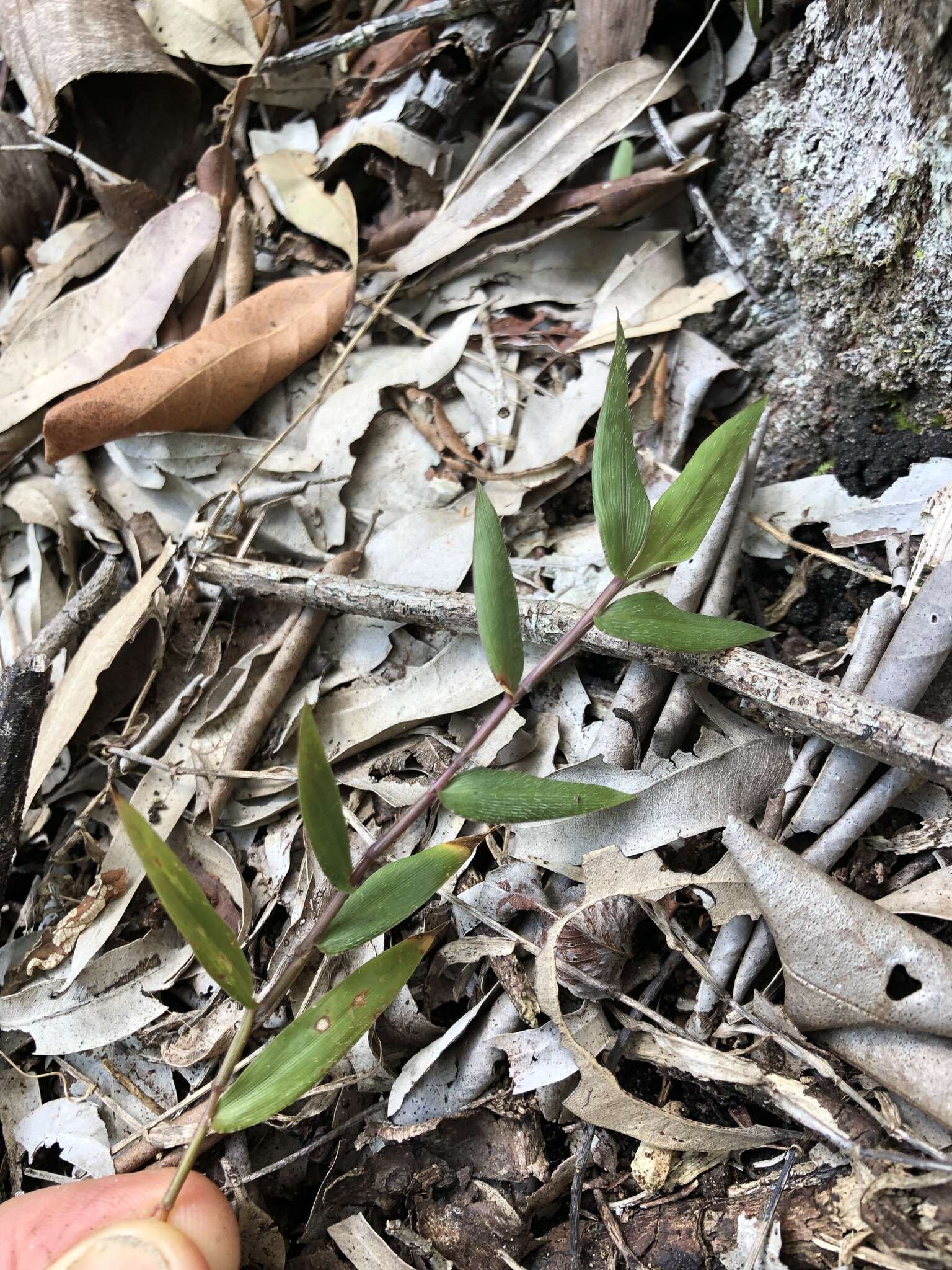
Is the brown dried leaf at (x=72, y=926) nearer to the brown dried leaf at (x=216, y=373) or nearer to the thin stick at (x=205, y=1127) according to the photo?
the thin stick at (x=205, y=1127)

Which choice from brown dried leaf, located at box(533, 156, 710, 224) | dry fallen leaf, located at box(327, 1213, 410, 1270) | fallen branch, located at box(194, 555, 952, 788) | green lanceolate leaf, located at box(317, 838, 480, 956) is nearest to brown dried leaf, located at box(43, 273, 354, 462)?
→ fallen branch, located at box(194, 555, 952, 788)

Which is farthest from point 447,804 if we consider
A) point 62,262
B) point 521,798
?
point 62,262

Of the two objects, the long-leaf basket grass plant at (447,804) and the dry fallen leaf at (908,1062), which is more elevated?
the long-leaf basket grass plant at (447,804)

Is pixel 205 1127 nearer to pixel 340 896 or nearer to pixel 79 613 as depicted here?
pixel 340 896

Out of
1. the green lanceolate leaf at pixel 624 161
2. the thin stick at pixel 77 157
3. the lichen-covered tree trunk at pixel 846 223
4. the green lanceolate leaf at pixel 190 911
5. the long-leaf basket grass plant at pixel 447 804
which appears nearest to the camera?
the green lanceolate leaf at pixel 190 911

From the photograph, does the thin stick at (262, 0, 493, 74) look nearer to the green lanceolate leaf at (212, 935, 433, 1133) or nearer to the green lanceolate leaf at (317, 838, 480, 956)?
the green lanceolate leaf at (317, 838, 480, 956)

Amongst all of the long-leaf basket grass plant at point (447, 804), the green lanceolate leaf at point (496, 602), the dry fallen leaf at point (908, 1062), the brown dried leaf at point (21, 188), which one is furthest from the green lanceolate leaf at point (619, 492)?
the brown dried leaf at point (21, 188)
